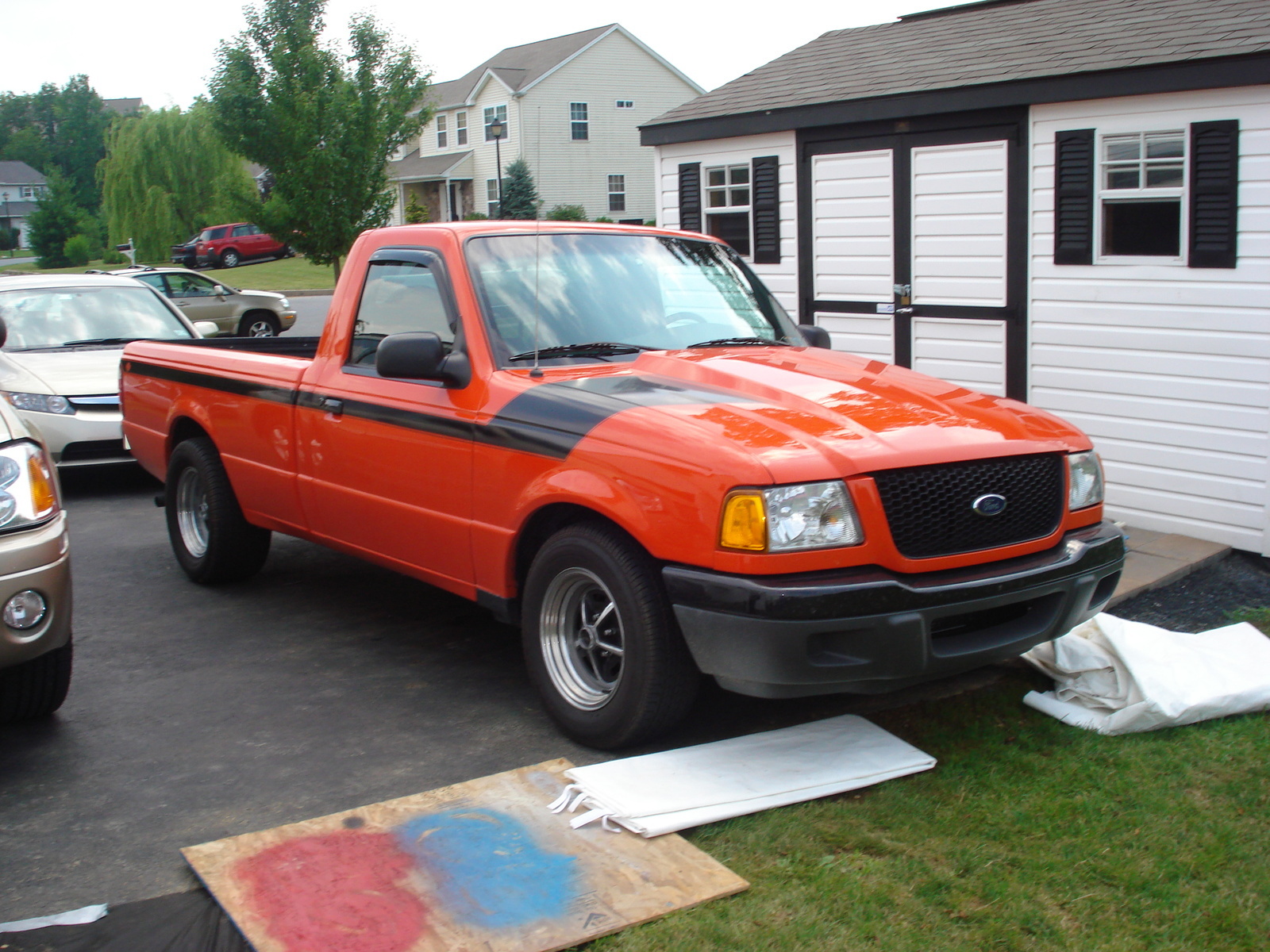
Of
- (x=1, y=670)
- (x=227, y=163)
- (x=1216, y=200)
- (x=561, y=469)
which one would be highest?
(x=227, y=163)

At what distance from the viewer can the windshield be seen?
4.92 metres

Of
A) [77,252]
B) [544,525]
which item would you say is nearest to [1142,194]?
[544,525]

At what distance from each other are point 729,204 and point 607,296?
573 centimetres

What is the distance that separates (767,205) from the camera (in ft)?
33.3

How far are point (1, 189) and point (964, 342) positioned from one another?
124 m

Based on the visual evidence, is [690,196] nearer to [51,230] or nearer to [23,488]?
[23,488]

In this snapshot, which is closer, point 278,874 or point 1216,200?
point 278,874

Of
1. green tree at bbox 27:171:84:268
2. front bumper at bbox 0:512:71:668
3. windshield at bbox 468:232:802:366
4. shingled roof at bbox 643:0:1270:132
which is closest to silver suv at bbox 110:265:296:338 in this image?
shingled roof at bbox 643:0:1270:132

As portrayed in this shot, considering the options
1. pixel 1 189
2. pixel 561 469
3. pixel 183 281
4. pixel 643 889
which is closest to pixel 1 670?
pixel 561 469

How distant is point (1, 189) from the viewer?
4476 inches

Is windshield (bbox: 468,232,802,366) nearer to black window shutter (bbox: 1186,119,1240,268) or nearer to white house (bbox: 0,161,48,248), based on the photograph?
black window shutter (bbox: 1186,119,1240,268)

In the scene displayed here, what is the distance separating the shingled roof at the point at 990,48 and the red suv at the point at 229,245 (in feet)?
131

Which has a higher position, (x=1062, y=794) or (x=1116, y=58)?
(x=1116, y=58)

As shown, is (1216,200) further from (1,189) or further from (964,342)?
(1,189)
